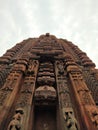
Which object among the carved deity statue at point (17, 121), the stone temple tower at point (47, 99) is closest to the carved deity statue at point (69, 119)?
the stone temple tower at point (47, 99)

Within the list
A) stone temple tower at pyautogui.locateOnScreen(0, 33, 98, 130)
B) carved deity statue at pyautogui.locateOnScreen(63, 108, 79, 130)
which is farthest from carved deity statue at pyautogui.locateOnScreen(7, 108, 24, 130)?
carved deity statue at pyautogui.locateOnScreen(63, 108, 79, 130)

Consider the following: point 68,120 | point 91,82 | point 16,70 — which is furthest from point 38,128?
point 91,82

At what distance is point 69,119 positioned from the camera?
408cm

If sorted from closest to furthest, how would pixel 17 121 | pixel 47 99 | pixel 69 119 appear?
pixel 17 121 → pixel 69 119 → pixel 47 99

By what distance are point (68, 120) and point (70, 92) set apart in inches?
75.1

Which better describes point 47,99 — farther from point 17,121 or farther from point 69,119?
point 17,121

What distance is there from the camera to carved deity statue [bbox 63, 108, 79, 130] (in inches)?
152

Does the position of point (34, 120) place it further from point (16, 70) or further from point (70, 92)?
point (16, 70)

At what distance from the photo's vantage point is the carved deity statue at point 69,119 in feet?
12.6

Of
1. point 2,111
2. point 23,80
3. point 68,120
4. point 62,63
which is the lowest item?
point 68,120

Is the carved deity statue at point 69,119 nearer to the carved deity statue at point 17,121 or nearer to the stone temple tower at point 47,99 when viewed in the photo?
the stone temple tower at point 47,99

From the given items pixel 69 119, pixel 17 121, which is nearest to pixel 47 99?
pixel 69 119

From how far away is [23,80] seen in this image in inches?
261

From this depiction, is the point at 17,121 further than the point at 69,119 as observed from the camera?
No
